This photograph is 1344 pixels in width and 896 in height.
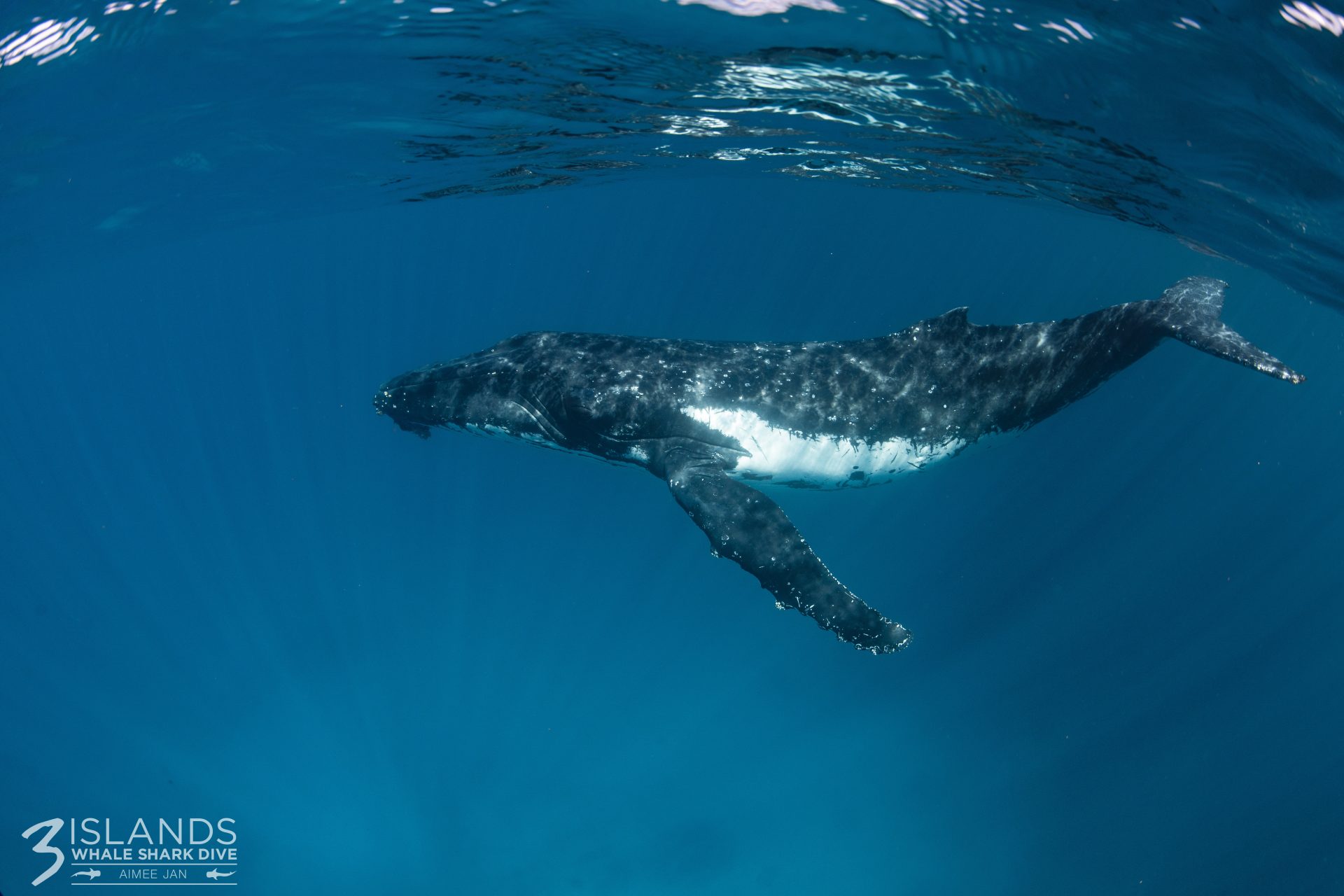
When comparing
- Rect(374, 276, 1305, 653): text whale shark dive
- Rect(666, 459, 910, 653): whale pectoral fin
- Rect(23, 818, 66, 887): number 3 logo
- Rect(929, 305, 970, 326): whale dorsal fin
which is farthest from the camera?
Rect(23, 818, 66, 887): number 3 logo

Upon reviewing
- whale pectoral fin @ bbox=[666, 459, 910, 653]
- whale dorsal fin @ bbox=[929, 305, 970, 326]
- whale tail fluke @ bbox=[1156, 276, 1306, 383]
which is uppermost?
whale tail fluke @ bbox=[1156, 276, 1306, 383]

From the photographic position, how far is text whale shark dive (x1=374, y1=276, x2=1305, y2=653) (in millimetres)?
9375

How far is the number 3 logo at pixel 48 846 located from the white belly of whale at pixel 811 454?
80.8 feet

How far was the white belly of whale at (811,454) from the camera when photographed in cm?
938

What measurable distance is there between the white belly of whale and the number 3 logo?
2462 centimetres

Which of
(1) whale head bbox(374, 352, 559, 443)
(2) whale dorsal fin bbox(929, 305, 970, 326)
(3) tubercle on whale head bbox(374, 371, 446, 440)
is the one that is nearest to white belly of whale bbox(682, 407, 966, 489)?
(2) whale dorsal fin bbox(929, 305, 970, 326)

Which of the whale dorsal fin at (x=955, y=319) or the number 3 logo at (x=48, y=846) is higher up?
the whale dorsal fin at (x=955, y=319)

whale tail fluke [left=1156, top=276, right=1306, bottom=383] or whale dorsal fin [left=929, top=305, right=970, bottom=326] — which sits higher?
whale tail fluke [left=1156, top=276, right=1306, bottom=383]

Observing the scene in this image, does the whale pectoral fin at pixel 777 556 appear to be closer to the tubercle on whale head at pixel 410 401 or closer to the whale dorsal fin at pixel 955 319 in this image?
the whale dorsal fin at pixel 955 319

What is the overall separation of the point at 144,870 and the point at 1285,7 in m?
28.2

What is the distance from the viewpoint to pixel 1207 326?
28.4 ft

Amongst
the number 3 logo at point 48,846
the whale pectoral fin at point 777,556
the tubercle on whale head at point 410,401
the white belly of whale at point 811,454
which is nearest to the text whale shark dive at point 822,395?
the white belly of whale at point 811,454

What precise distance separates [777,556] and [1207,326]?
637cm

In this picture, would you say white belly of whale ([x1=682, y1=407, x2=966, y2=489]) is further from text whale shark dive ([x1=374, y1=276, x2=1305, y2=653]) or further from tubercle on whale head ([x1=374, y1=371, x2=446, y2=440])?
tubercle on whale head ([x1=374, y1=371, x2=446, y2=440])
